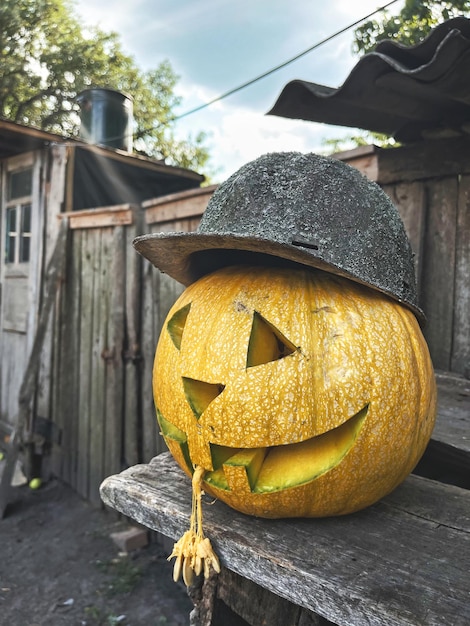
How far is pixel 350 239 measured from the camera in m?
1.23

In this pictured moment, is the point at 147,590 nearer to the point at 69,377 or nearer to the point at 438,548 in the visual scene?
the point at 69,377

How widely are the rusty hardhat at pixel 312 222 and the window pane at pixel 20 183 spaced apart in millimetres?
4935

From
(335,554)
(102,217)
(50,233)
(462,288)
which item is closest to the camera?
(335,554)

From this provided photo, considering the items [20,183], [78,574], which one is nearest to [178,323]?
[78,574]

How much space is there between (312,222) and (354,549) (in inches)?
29.9

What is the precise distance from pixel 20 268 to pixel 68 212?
47.8 inches

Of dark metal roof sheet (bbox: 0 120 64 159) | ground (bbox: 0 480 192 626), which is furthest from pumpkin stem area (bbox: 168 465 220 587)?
dark metal roof sheet (bbox: 0 120 64 159)

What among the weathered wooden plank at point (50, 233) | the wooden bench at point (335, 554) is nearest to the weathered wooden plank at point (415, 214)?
the wooden bench at point (335, 554)

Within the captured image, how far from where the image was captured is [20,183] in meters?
5.88

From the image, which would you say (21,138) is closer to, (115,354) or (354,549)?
(115,354)

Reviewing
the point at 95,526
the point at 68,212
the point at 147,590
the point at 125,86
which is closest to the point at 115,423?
the point at 95,526

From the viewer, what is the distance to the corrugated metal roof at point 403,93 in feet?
5.32

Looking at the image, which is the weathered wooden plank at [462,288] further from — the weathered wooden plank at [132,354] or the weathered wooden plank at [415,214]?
the weathered wooden plank at [132,354]

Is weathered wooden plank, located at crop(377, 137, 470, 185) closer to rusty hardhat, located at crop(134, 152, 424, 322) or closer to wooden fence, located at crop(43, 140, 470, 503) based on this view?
wooden fence, located at crop(43, 140, 470, 503)
